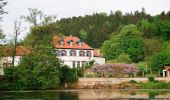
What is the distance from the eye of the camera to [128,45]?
121 meters

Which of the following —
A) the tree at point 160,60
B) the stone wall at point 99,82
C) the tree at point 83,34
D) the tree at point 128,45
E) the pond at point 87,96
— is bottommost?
the pond at point 87,96

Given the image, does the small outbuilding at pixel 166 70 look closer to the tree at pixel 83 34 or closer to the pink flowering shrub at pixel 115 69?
the pink flowering shrub at pixel 115 69

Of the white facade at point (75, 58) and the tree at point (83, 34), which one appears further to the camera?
the tree at point (83, 34)

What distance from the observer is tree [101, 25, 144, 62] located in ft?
393

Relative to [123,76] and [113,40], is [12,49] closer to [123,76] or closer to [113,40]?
[123,76]

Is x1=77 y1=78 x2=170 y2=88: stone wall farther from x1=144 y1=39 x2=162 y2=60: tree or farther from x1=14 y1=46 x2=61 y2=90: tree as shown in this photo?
x1=144 y1=39 x2=162 y2=60: tree

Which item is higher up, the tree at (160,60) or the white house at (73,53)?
the white house at (73,53)

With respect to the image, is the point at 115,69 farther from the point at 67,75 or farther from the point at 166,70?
the point at 166,70

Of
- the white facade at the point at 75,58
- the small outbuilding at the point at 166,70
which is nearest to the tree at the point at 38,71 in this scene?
the white facade at the point at 75,58

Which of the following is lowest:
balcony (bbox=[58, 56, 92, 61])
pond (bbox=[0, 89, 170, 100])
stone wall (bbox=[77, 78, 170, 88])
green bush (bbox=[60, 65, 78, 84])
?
pond (bbox=[0, 89, 170, 100])

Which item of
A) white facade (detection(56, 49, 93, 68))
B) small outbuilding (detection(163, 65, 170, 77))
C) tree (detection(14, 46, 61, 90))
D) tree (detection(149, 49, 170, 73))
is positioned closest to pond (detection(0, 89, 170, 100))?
tree (detection(14, 46, 61, 90))

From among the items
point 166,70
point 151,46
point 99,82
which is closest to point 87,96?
point 99,82

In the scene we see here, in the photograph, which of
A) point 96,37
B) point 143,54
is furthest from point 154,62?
point 96,37

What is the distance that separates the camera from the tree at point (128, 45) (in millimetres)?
119812
